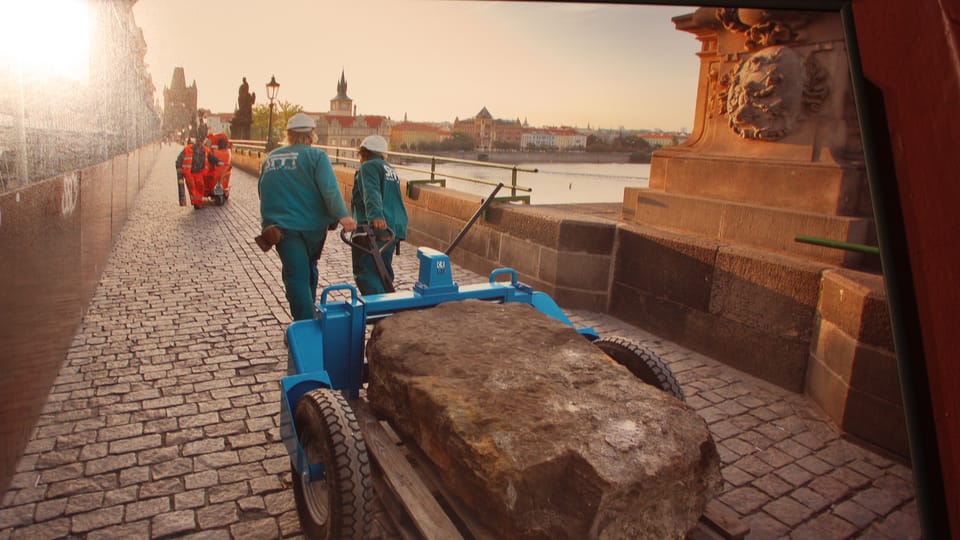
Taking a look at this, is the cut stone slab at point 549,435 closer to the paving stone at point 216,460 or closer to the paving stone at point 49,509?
the paving stone at point 216,460

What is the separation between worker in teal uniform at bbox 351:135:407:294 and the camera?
5.32 m

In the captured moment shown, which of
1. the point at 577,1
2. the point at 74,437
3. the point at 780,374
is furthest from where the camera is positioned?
the point at 780,374

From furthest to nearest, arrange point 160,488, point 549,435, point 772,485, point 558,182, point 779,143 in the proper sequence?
point 558,182 < point 779,143 < point 772,485 < point 160,488 < point 549,435

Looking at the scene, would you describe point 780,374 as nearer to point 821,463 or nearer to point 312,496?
point 821,463

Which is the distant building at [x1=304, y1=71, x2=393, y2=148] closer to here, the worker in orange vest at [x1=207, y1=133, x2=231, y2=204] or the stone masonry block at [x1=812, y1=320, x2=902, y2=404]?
the worker in orange vest at [x1=207, y1=133, x2=231, y2=204]

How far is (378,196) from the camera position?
5.34 meters

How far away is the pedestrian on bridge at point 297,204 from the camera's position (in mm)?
4656

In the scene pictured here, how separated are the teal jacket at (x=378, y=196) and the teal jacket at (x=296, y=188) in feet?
1.83

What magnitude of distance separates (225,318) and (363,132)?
232 feet

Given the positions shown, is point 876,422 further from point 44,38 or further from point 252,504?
point 44,38

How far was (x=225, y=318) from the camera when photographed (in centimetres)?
606

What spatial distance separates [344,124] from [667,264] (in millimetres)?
76509

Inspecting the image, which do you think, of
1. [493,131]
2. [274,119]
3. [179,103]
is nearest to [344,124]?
[274,119]

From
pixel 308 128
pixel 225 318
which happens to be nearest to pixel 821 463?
pixel 308 128
